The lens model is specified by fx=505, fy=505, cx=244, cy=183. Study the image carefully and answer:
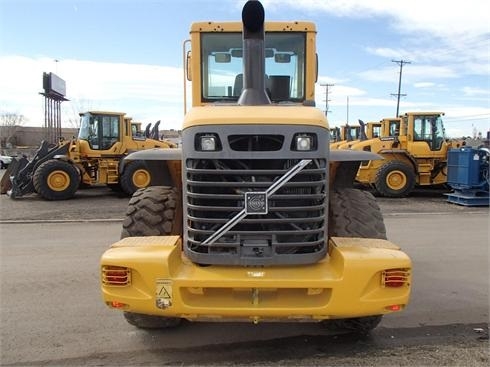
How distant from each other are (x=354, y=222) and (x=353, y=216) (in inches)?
2.4

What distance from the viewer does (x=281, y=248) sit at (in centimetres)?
353

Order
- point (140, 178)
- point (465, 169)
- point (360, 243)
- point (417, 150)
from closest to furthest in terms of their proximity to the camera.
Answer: point (360, 243) → point (465, 169) → point (140, 178) → point (417, 150)

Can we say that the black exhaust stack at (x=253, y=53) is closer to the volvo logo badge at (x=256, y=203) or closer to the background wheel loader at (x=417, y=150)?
the volvo logo badge at (x=256, y=203)

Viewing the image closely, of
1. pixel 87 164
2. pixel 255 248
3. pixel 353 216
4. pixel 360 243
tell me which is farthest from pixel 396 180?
pixel 255 248

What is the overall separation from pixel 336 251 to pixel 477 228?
7.62m

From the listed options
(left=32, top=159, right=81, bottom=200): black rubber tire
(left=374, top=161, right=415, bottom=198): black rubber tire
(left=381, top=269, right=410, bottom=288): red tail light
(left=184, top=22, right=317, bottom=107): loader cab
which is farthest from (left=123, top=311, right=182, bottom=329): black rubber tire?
(left=374, top=161, right=415, bottom=198): black rubber tire

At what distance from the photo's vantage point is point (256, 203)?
3.37m

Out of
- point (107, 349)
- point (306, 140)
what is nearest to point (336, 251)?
point (306, 140)

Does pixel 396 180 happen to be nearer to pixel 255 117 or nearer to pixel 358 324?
pixel 358 324

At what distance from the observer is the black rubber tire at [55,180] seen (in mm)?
15406

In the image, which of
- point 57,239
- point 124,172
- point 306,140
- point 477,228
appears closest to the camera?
point 306,140

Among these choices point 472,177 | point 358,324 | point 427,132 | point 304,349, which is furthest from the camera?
point 427,132

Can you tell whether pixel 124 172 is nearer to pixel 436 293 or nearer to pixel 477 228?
pixel 477 228

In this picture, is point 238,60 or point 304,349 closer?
point 304,349
